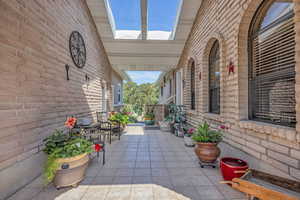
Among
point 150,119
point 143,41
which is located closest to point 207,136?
point 143,41

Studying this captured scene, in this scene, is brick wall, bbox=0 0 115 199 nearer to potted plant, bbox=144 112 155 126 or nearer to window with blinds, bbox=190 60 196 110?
window with blinds, bbox=190 60 196 110

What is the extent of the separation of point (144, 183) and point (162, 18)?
17.0 ft

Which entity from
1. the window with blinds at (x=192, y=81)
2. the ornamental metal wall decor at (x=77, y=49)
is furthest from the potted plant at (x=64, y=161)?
the window with blinds at (x=192, y=81)

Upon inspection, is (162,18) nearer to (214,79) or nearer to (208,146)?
(214,79)

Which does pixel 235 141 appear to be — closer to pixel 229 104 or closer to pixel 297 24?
pixel 229 104

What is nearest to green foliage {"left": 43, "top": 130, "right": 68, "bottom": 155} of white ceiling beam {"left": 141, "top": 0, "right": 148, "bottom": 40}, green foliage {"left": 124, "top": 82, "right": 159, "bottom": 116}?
white ceiling beam {"left": 141, "top": 0, "right": 148, "bottom": 40}

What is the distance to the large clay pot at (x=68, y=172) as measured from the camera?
1.89 meters

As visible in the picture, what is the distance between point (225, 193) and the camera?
185cm

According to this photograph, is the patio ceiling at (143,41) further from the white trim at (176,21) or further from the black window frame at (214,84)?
the black window frame at (214,84)

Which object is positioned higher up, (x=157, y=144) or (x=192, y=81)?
(x=192, y=81)

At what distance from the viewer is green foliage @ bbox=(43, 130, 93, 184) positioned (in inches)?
73.0

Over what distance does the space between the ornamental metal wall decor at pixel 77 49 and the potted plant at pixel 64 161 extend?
2.30m

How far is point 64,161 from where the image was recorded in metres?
1.90

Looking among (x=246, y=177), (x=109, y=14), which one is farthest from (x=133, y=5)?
(x=246, y=177)
